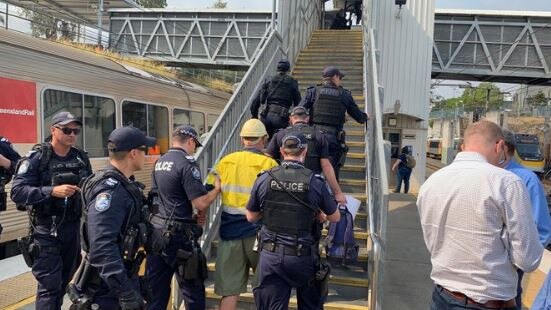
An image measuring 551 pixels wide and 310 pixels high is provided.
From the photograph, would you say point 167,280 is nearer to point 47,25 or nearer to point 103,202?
point 103,202

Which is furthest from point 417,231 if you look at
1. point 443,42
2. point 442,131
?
point 442,131

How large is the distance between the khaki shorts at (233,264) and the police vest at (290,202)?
580mm

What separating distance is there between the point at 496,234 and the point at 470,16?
16.9 m

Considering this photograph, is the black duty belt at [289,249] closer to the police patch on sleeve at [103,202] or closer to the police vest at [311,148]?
the police patch on sleeve at [103,202]

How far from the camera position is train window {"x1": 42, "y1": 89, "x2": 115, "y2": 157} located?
20.1 ft

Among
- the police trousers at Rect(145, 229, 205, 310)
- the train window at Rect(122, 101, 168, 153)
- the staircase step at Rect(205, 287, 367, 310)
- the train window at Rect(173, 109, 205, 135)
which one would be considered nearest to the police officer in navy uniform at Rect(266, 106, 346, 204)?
the staircase step at Rect(205, 287, 367, 310)

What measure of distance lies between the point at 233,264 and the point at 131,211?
1.17m

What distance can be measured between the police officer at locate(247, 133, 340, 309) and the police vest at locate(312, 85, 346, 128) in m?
1.86

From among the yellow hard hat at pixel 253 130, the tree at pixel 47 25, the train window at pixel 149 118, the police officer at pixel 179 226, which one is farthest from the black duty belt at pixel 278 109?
the tree at pixel 47 25

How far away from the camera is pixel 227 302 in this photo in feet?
11.3

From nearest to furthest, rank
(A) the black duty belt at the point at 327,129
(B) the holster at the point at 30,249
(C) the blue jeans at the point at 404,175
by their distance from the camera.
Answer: (B) the holster at the point at 30,249 < (A) the black duty belt at the point at 327,129 < (C) the blue jeans at the point at 404,175

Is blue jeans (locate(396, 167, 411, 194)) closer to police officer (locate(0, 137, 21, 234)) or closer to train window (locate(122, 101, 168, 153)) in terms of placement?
train window (locate(122, 101, 168, 153))

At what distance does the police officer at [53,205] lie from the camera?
3.31 metres

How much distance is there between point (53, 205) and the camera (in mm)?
3434
